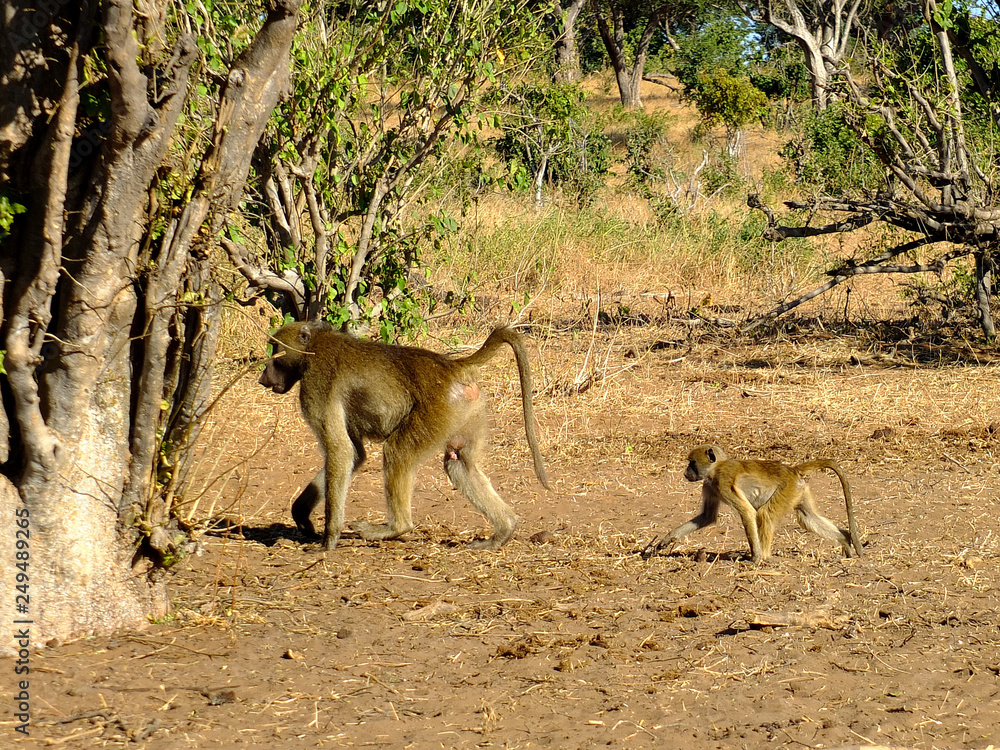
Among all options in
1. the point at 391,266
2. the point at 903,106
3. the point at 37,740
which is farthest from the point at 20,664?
the point at 903,106

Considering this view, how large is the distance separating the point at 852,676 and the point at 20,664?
3.14 meters

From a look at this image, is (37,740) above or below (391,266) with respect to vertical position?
below

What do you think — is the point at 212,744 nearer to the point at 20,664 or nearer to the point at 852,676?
the point at 20,664

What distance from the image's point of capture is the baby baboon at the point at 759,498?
5.63m

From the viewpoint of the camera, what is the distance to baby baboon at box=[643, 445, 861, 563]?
5633 mm

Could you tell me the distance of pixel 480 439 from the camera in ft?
19.8

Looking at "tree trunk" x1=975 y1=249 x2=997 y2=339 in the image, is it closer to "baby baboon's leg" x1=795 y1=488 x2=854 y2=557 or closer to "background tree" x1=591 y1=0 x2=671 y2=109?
"baby baboon's leg" x1=795 y1=488 x2=854 y2=557

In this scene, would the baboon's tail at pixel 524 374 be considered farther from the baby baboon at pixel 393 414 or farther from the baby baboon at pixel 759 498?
the baby baboon at pixel 759 498

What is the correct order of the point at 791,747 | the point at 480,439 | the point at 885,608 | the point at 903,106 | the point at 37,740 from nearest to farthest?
the point at 37,740, the point at 791,747, the point at 885,608, the point at 480,439, the point at 903,106

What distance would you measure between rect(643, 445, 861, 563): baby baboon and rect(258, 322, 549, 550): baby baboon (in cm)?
86

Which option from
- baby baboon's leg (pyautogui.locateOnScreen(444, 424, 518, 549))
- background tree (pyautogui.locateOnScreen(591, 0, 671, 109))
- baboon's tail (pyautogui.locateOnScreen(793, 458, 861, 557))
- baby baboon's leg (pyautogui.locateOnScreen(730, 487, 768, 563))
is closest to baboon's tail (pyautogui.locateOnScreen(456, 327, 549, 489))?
baby baboon's leg (pyautogui.locateOnScreen(444, 424, 518, 549))

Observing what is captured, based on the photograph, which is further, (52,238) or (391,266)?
(391,266)

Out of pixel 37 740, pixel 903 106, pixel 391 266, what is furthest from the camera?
pixel 903 106

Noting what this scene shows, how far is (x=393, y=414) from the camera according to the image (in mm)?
5969
